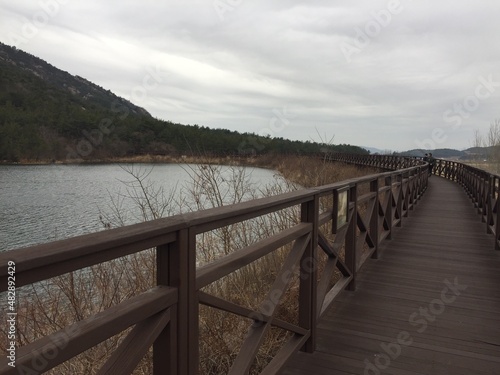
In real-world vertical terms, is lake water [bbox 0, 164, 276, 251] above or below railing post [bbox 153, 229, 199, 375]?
below

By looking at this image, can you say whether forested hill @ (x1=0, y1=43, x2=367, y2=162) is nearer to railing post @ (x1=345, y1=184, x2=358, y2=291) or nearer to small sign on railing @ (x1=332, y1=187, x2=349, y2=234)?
railing post @ (x1=345, y1=184, x2=358, y2=291)

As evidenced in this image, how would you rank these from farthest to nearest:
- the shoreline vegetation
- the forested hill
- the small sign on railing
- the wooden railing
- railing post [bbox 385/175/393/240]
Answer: the forested hill, railing post [bbox 385/175/393/240], the small sign on railing, the shoreline vegetation, the wooden railing

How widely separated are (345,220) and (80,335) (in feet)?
9.90

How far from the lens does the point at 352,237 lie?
14.1ft

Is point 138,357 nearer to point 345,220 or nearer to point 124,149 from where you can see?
point 345,220

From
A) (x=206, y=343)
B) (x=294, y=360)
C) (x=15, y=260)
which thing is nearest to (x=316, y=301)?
(x=294, y=360)

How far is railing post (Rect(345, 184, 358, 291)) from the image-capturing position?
13.5 ft

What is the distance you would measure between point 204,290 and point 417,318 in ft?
7.32

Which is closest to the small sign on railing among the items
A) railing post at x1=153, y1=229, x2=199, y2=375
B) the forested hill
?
railing post at x1=153, y1=229, x2=199, y2=375

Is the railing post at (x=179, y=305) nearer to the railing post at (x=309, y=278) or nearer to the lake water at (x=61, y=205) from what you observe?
the railing post at (x=309, y=278)

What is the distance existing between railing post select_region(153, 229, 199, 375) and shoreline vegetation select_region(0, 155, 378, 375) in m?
1.76

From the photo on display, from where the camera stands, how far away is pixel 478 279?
16.4 feet

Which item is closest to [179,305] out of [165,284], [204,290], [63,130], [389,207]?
[165,284]

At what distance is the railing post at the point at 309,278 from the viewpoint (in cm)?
293
